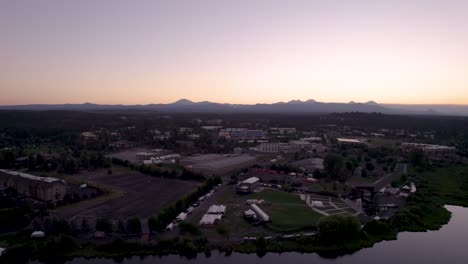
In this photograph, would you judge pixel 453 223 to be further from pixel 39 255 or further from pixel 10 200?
pixel 10 200

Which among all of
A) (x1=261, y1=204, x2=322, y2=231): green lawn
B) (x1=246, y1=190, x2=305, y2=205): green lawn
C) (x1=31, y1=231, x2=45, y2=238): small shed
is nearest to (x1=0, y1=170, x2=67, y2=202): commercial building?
(x1=31, y1=231, x2=45, y2=238): small shed

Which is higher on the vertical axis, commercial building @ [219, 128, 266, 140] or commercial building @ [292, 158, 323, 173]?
commercial building @ [219, 128, 266, 140]

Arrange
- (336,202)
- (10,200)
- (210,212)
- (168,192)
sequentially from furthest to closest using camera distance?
(168,192) → (336,202) → (10,200) → (210,212)

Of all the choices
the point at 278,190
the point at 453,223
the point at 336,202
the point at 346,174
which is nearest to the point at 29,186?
the point at 278,190

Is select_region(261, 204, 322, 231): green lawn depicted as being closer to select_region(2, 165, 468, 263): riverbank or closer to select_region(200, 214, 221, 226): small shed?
select_region(2, 165, 468, 263): riverbank

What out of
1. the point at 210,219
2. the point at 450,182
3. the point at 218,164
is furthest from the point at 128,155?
the point at 450,182
